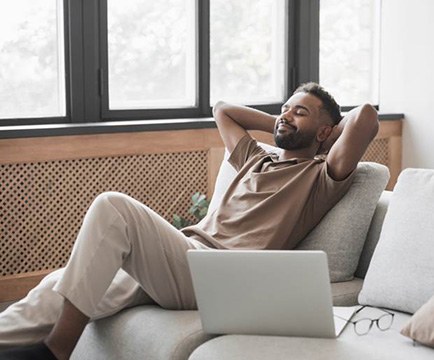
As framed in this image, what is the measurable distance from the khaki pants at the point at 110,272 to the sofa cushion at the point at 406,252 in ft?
1.87

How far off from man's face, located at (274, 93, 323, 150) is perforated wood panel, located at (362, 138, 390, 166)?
7.47ft

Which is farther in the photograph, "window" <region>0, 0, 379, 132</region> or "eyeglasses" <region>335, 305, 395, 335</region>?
"window" <region>0, 0, 379, 132</region>

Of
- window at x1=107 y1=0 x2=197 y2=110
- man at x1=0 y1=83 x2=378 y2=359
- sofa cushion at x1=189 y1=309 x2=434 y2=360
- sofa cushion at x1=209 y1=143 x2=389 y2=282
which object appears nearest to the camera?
sofa cushion at x1=189 y1=309 x2=434 y2=360

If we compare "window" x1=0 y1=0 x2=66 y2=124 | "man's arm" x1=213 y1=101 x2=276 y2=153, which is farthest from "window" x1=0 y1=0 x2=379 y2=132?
"man's arm" x1=213 y1=101 x2=276 y2=153

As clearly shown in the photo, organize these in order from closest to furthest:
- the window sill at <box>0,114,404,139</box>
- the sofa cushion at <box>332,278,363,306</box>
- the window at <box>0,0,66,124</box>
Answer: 1. the sofa cushion at <box>332,278,363,306</box>
2. the window sill at <box>0,114,404,139</box>
3. the window at <box>0,0,66,124</box>

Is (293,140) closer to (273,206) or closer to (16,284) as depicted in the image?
(273,206)

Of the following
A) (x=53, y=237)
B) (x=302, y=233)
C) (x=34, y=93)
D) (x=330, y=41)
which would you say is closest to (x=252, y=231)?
(x=302, y=233)

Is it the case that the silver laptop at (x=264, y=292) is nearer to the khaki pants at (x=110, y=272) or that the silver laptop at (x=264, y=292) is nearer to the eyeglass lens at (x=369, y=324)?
the eyeglass lens at (x=369, y=324)

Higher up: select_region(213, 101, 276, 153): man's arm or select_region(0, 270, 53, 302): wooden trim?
select_region(213, 101, 276, 153): man's arm

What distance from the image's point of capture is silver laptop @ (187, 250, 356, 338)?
239cm

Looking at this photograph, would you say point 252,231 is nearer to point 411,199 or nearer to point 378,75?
point 411,199

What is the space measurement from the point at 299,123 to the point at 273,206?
0.35m

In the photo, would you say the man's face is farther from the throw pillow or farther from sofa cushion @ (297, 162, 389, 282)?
the throw pillow

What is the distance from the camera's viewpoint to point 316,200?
298cm
